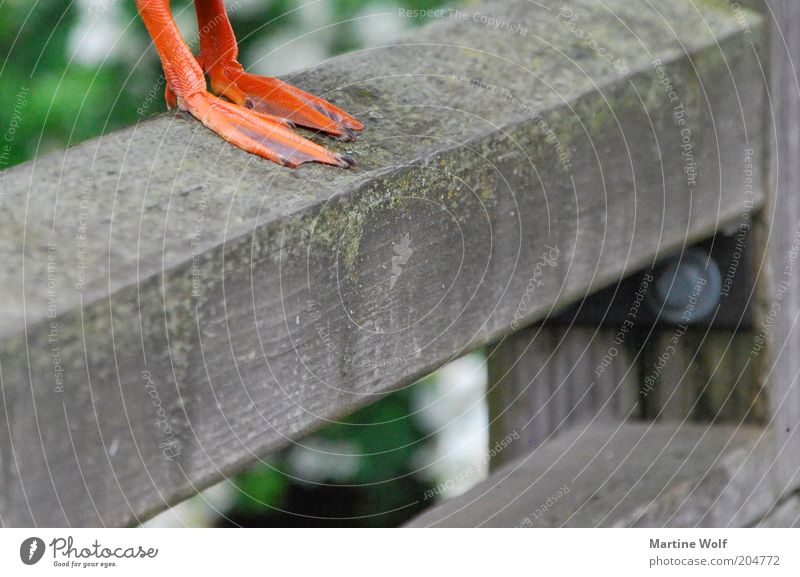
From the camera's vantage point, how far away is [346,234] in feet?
3.36

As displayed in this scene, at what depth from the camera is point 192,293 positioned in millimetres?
896

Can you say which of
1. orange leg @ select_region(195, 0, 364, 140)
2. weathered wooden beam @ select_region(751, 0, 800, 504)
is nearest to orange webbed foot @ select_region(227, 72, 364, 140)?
orange leg @ select_region(195, 0, 364, 140)

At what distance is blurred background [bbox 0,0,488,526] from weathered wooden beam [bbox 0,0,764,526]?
2.18 feet

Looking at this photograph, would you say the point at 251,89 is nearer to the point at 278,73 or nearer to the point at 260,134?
the point at 260,134

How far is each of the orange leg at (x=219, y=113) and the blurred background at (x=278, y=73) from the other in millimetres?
578

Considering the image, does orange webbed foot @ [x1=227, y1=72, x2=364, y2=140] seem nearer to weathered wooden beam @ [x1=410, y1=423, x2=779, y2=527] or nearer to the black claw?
the black claw

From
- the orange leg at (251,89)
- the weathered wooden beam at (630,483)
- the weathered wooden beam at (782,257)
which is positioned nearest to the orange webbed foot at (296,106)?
the orange leg at (251,89)

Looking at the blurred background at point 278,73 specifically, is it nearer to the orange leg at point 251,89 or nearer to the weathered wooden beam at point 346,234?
the orange leg at point 251,89

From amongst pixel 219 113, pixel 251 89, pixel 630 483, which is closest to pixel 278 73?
pixel 251 89

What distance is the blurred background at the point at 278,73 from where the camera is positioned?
6.79ft

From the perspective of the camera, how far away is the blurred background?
6.79 feet

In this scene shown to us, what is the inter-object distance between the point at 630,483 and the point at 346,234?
0.73 metres
